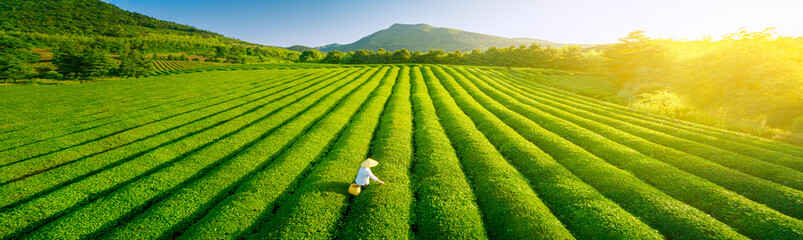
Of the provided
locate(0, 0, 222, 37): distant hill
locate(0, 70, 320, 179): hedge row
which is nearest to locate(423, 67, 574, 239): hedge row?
locate(0, 70, 320, 179): hedge row

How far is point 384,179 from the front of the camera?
1319 centimetres

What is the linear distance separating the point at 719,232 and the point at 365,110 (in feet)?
84.8

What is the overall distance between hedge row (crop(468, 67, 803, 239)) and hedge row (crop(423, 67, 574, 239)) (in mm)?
7178

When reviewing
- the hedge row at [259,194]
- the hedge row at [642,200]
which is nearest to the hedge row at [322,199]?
the hedge row at [259,194]

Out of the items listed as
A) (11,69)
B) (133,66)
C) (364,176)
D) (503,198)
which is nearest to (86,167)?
(364,176)

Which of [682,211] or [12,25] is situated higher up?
[12,25]

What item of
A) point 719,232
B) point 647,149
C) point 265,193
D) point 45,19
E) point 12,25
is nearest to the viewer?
point 719,232

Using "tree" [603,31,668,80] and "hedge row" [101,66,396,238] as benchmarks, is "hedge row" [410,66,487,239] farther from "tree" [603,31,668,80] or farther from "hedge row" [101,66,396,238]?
"tree" [603,31,668,80]

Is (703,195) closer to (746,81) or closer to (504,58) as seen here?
(746,81)

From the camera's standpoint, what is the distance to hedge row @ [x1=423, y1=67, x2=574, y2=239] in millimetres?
9445

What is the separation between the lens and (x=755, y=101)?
2892 centimetres

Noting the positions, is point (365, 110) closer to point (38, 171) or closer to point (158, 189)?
point (158, 189)

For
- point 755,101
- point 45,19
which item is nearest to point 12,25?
point 45,19

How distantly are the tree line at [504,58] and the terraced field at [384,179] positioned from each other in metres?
74.3
